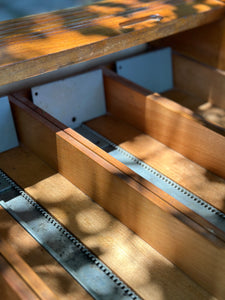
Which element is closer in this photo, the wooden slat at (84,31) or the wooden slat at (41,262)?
the wooden slat at (41,262)

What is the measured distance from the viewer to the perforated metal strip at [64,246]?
1313mm

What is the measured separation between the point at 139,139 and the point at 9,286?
107 cm

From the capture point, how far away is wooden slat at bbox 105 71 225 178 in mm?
1760

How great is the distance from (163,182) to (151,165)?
0.40 feet

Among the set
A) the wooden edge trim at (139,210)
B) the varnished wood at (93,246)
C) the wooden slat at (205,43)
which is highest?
the wooden slat at (205,43)

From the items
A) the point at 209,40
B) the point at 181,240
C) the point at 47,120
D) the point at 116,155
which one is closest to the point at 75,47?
the point at 47,120

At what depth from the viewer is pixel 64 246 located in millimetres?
1455

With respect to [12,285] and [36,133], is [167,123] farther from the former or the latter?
[12,285]

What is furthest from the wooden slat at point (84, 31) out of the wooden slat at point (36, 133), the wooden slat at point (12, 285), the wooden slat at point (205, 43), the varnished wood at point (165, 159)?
the wooden slat at point (12, 285)

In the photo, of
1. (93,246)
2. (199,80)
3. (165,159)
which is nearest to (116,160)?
(93,246)

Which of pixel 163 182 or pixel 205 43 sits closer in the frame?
pixel 163 182

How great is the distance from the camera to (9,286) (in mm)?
1101

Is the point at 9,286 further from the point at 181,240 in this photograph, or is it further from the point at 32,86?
the point at 32,86

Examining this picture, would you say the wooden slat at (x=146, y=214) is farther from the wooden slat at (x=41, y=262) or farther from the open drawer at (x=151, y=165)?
the wooden slat at (x=41, y=262)
